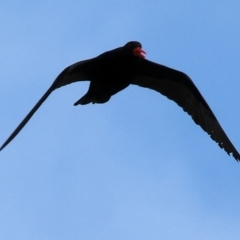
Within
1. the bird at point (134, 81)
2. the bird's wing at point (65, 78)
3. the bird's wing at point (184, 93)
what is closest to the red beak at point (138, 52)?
the bird at point (134, 81)

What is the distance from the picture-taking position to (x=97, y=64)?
53.5 ft

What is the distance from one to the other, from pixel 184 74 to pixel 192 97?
0.47 metres

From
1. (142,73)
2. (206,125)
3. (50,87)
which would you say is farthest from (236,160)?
(50,87)

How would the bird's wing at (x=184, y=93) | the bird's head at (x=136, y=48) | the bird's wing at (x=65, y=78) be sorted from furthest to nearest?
1. the bird's wing at (x=184, y=93)
2. the bird's head at (x=136, y=48)
3. the bird's wing at (x=65, y=78)

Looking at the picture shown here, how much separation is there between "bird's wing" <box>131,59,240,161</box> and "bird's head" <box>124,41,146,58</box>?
1.49 m

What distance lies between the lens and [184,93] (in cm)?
1794

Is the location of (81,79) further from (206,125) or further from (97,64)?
(206,125)

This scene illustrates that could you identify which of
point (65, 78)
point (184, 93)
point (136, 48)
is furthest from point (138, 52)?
point (184, 93)

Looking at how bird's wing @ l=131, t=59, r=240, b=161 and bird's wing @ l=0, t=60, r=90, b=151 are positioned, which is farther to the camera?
bird's wing @ l=131, t=59, r=240, b=161

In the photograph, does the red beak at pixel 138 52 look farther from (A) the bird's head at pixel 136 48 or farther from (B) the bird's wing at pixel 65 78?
(B) the bird's wing at pixel 65 78

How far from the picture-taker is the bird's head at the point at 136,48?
16047 mm

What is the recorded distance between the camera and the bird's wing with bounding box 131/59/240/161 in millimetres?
17703

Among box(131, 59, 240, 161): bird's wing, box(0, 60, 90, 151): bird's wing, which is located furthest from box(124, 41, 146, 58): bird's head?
box(131, 59, 240, 161): bird's wing

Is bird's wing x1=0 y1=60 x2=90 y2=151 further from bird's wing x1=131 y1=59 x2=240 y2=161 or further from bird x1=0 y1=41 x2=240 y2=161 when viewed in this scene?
bird's wing x1=131 y1=59 x2=240 y2=161
